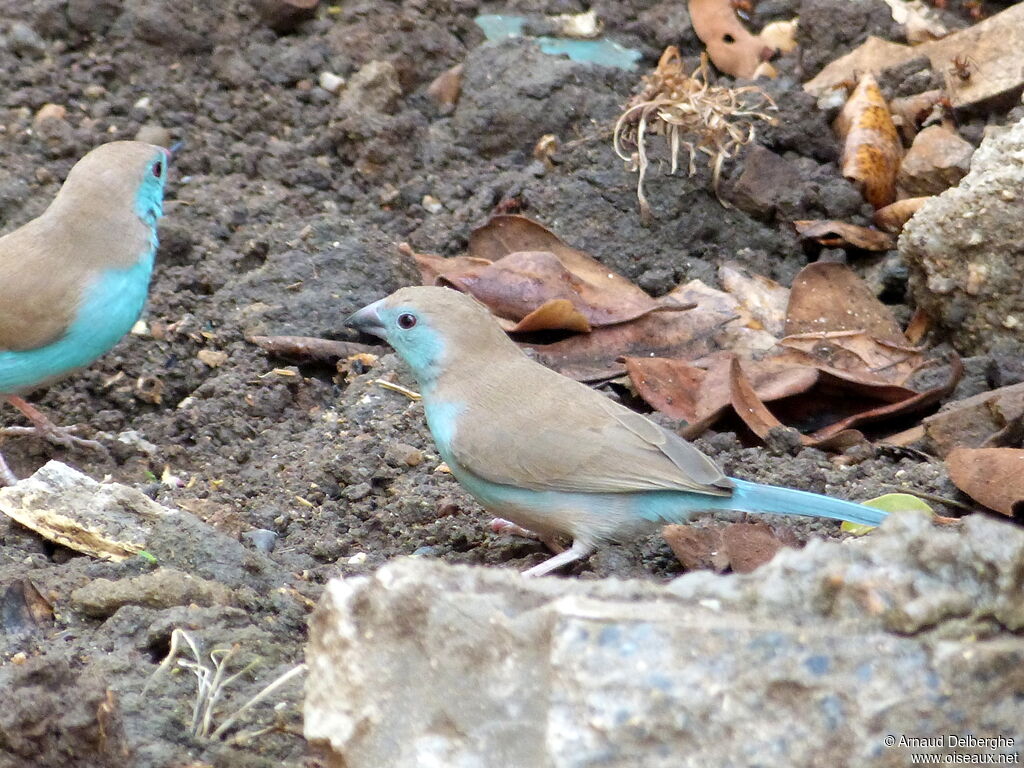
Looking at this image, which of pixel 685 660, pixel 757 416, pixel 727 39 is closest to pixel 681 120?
pixel 727 39

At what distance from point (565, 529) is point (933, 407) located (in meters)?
1.52

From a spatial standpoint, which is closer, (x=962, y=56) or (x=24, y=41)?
(x=962, y=56)

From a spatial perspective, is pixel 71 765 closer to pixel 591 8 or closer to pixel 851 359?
pixel 851 359

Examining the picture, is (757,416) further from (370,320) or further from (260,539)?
(260,539)

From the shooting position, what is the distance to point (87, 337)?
4.74 meters

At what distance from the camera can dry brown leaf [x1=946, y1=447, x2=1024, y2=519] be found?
12.5ft

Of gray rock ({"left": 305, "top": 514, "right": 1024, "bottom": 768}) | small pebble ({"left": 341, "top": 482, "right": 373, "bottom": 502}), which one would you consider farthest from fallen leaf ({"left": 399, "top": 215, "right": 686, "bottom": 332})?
gray rock ({"left": 305, "top": 514, "right": 1024, "bottom": 768})

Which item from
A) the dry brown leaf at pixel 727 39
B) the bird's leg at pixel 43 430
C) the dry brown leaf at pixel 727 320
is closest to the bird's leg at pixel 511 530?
the dry brown leaf at pixel 727 320

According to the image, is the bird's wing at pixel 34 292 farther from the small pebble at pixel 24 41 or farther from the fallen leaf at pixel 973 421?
the fallen leaf at pixel 973 421

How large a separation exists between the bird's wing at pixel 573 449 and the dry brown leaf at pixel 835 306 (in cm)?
130

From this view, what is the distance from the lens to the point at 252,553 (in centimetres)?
362

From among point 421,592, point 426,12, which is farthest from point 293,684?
point 426,12

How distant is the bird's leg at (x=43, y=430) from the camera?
473 centimetres

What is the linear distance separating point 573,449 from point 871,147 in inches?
97.6
